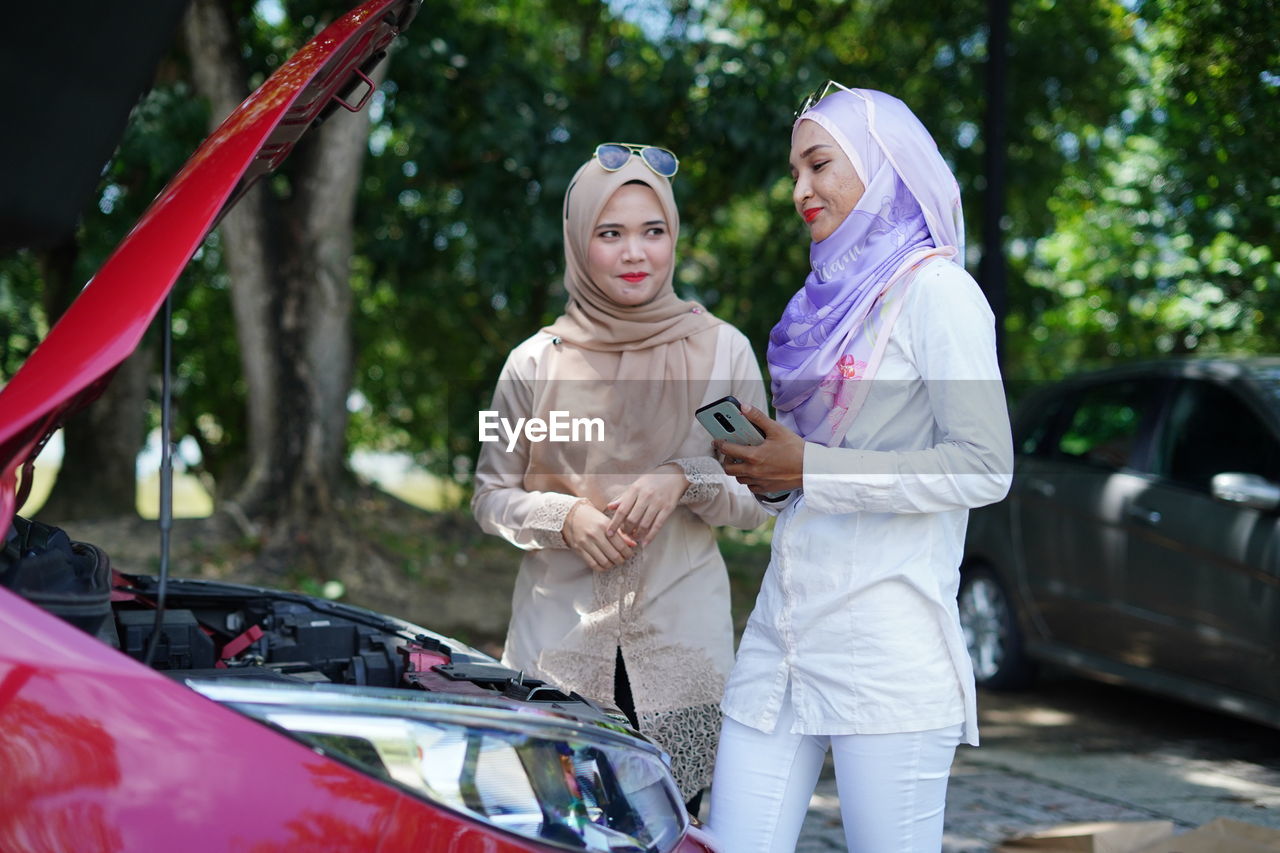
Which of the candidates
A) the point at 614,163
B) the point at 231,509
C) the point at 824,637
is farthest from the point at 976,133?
the point at 824,637

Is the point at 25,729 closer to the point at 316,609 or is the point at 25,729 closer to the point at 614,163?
the point at 316,609

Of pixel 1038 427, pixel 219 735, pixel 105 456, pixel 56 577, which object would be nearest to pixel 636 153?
pixel 56 577

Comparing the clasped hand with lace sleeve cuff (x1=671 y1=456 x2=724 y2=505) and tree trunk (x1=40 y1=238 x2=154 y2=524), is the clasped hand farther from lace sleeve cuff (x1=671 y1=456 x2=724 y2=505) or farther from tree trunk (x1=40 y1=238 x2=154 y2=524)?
tree trunk (x1=40 y1=238 x2=154 y2=524)

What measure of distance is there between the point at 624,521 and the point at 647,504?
Result: 0.06 metres

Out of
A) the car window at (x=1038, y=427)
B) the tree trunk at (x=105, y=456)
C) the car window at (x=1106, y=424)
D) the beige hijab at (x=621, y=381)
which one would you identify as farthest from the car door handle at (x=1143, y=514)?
the tree trunk at (x=105, y=456)

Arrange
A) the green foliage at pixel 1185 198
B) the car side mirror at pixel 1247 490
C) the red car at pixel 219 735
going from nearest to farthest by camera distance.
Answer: the red car at pixel 219 735, the car side mirror at pixel 1247 490, the green foliage at pixel 1185 198

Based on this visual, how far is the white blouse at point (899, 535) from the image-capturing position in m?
2.17

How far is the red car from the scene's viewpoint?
1566 mm

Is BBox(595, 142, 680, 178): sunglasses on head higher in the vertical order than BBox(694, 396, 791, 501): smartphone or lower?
higher

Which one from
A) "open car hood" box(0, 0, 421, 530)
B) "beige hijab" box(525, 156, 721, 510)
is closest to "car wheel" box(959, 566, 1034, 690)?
"beige hijab" box(525, 156, 721, 510)

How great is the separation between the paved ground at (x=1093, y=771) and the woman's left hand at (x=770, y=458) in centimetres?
210

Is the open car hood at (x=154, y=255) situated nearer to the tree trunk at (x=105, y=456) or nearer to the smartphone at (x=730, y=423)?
the smartphone at (x=730, y=423)

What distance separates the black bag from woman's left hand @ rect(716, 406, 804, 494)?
1095mm

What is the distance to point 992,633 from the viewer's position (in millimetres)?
6586
